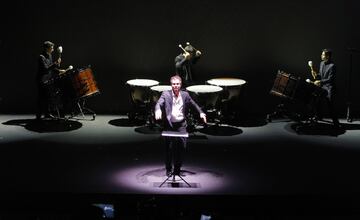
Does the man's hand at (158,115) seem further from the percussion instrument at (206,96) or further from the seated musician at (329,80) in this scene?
the seated musician at (329,80)

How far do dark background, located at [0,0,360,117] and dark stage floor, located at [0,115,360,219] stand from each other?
1.05 m

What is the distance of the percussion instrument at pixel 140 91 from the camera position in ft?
42.3

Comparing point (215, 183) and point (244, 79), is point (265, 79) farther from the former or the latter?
point (215, 183)

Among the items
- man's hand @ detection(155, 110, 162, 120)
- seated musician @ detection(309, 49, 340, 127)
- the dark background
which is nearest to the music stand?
man's hand @ detection(155, 110, 162, 120)

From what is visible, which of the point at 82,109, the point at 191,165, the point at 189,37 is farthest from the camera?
the point at 82,109

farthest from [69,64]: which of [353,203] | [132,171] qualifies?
[353,203]

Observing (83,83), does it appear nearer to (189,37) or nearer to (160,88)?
(160,88)

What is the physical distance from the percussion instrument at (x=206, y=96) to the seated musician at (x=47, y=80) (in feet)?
7.88

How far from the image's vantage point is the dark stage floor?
30.2ft

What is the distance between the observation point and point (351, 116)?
1373 centimetres

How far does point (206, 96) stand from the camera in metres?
12.3

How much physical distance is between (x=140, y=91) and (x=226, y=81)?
1.60 meters

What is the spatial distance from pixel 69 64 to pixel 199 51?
2591 mm

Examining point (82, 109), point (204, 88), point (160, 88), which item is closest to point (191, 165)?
point (204, 88)
